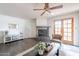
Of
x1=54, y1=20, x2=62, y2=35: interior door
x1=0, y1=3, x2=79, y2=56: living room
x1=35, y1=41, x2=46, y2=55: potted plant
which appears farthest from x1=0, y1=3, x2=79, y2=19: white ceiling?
x1=35, y1=41, x2=46, y2=55: potted plant

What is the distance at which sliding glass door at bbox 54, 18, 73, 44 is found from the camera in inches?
80.0

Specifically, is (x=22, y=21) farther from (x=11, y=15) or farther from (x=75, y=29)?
(x=75, y=29)

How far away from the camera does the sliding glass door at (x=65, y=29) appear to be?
2031mm

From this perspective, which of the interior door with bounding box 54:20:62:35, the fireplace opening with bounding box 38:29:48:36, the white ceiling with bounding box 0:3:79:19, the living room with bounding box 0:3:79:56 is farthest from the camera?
the fireplace opening with bounding box 38:29:48:36

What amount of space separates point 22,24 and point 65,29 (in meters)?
0.94

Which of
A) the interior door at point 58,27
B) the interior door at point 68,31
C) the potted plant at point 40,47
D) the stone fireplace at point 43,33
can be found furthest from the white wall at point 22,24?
the interior door at point 68,31

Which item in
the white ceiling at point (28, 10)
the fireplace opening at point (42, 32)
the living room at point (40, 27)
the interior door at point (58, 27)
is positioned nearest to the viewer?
the white ceiling at point (28, 10)

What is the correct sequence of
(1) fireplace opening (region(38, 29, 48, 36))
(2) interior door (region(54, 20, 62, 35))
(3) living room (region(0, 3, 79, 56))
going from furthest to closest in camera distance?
1. (1) fireplace opening (region(38, 29, 48, 36))
2. (2) interior door (region(54, 20, 62, 35))
3. (3) living room (region(0, 3, 79, 56))

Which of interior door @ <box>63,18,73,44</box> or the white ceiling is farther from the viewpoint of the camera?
interior door @ <box>63,18,73,44</box>

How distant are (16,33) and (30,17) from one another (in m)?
0.46

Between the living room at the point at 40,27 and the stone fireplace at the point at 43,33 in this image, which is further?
the stone fireplace at the point at 43,33

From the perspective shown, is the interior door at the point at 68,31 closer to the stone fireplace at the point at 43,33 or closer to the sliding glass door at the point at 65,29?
the sliding glass door at the point at 65,29

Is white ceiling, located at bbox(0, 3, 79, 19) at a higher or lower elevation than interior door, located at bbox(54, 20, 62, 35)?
higher

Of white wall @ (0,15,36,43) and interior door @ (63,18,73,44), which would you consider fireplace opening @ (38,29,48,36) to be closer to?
white wall @ (0,15,36,43)
